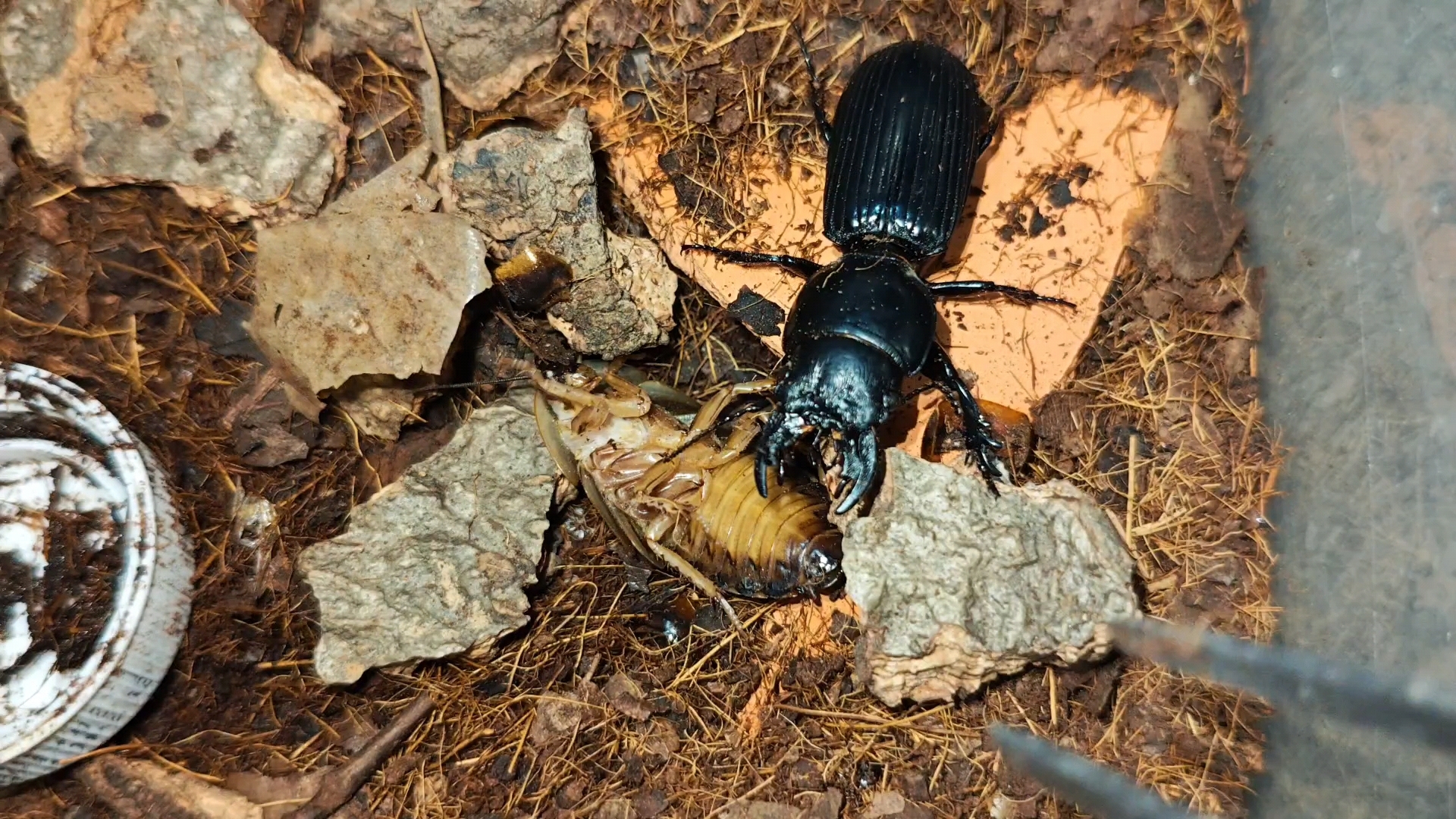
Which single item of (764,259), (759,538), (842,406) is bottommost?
(759,538)

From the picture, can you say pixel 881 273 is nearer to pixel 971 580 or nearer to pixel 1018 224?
pixel 1018 224

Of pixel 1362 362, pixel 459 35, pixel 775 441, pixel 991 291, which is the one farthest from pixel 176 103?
pixel 1362 362

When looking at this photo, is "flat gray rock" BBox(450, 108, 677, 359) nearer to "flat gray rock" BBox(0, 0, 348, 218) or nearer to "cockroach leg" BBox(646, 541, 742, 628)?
"flat gray rock" BBox(0, 0, 348, 218)

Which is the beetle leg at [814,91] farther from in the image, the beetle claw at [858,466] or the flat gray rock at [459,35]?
the beetle claw at [858,466]

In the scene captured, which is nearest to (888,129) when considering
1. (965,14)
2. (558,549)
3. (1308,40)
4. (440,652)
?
(965,14)

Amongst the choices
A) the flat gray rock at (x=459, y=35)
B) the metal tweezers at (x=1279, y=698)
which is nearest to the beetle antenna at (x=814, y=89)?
the flat gray rock at (x=459, y=35)

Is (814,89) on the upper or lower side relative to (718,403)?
upper

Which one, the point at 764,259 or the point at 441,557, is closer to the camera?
the point at 441,557

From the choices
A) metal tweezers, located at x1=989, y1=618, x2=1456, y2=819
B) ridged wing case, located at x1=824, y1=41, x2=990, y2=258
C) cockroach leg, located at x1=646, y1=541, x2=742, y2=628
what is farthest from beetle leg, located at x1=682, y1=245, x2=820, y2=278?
metal tweezers, located at x1=989, y1=618, x2=1456, y2=819
